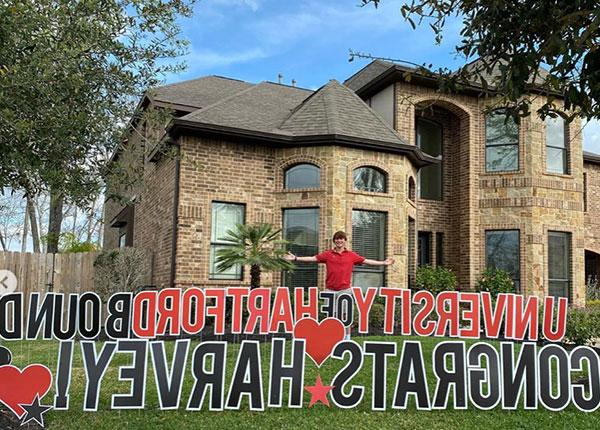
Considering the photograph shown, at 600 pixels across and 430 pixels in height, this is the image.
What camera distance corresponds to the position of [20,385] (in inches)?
228

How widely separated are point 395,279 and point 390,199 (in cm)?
200

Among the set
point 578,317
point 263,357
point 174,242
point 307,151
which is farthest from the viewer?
point 307,151

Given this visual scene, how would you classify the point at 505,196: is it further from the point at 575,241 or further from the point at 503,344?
the point at 503,344

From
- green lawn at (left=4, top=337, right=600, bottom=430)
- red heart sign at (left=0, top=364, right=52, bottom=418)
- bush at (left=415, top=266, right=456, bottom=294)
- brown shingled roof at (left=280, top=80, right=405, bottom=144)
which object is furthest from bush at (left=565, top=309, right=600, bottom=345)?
red heart sign at (left=0, top=364, right=52, bottom=418)

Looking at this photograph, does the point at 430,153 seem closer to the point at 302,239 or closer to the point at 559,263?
the point at 559,263

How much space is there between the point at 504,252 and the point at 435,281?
2.47 metres

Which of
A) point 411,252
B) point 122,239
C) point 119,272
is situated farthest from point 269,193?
point 122,239

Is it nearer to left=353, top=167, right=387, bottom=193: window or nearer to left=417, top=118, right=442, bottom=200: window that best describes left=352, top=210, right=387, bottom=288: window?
left=353, top=167, right=387, bottom=193: window

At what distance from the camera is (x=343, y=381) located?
643 cm

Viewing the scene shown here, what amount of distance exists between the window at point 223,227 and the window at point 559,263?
9.13 meters

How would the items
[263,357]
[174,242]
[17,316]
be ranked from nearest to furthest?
[17,316]
[263,357]
[174,242]

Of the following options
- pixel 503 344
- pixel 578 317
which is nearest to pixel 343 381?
pixel 503 344

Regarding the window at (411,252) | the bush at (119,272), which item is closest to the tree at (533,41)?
the bush at (119,272)

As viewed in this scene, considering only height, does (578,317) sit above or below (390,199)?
below
